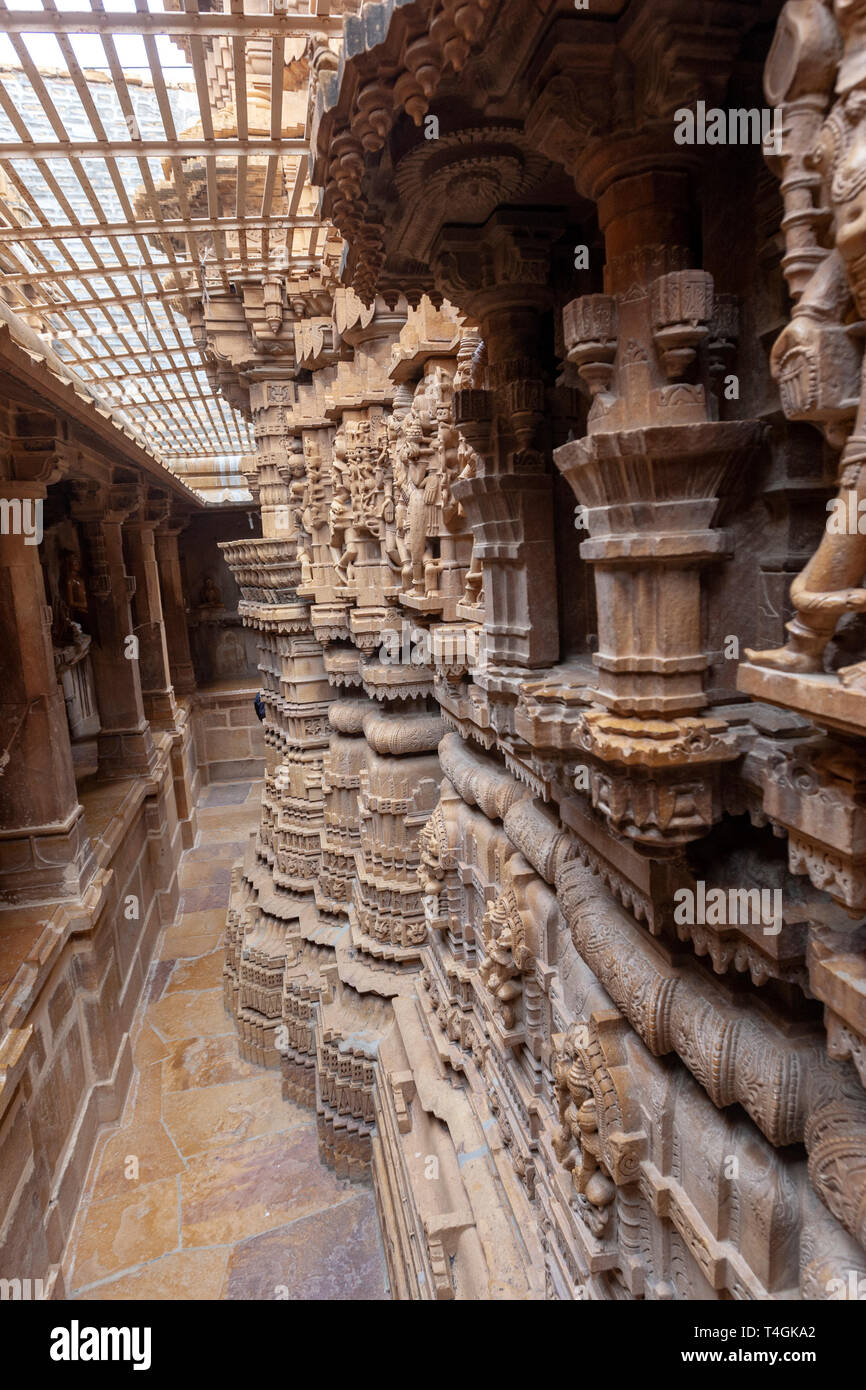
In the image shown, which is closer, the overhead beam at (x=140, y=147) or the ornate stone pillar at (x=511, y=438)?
the ornate stone pillar at (x=511, y=438)

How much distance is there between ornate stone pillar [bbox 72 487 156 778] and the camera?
12.3 meters

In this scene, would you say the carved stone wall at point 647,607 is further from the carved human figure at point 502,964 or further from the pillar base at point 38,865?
the pillar base at point 38,865

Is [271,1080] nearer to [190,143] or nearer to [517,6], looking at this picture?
[190,143]

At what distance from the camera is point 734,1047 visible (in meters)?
2.55

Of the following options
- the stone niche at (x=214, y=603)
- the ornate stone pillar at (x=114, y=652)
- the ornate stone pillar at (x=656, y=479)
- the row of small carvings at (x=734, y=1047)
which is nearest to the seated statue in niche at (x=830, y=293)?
the ornate stone pillar at (x=656, y=479)

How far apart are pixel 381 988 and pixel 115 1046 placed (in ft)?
10.7

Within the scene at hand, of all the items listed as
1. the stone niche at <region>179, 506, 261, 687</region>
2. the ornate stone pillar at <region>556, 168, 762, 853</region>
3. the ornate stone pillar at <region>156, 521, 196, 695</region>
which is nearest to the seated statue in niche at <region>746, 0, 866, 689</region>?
the ornate stone pillar at <region>556, 168, 762, 853</region>

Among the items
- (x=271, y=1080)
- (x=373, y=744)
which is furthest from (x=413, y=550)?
(x=271, y=1080)

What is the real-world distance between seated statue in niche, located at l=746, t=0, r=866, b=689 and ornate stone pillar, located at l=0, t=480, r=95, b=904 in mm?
7551

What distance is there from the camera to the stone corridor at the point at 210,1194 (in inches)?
267

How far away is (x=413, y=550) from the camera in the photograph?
6117 millimetres

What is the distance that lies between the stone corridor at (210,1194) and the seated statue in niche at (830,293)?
731cm

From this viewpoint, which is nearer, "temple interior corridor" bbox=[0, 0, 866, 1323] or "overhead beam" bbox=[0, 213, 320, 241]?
"temple interior corridor" bbox=[0, 0, 866, 1323]

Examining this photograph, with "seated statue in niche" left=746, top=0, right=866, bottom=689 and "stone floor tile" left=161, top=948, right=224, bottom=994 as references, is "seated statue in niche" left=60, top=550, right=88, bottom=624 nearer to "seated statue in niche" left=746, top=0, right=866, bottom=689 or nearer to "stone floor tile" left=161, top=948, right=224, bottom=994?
"stone floor tile" left=161, top=948, right=224, bottom=994
